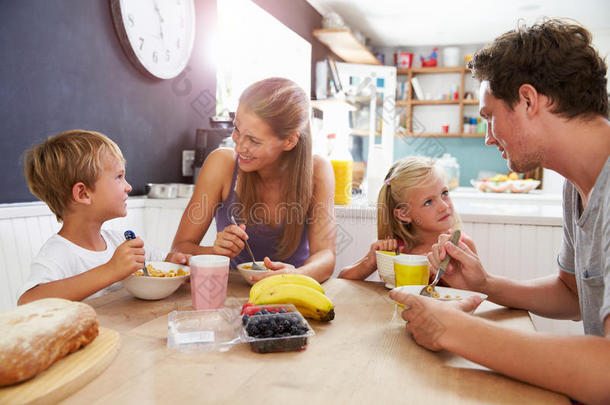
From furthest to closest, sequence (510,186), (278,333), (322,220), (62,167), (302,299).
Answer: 1. (510,186)
2. (322,220)
3. (62,167)
4. (302,299)
5. (278,333)

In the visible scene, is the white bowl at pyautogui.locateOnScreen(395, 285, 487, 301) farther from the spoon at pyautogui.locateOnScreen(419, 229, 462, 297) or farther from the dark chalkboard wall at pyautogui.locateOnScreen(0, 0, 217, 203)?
the dark chalkboard wall at pyautogui.locateOnScreen(0, 0, 217, 203)

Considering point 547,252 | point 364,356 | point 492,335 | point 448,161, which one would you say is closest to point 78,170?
point 364,356

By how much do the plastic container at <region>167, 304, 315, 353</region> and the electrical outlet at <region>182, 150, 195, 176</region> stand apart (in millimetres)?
2079

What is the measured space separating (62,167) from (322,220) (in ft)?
2.89

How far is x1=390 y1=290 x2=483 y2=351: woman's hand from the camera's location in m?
0.79

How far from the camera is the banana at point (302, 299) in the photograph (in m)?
0.96

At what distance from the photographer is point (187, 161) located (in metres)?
2.87

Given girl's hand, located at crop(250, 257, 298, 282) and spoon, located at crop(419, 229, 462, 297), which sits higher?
spoon, located at crop(419, 229, 462, 297)

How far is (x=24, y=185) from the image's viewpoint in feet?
5.78

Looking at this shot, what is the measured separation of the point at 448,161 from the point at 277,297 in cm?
539

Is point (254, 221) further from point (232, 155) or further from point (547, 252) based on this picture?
point (547, 252)

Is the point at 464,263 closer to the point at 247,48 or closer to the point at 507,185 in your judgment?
the point at 247,48

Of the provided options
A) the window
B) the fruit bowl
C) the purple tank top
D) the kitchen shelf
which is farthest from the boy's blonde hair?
the fruit bowl

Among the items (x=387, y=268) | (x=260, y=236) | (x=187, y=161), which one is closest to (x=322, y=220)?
(x=260, y=236)
